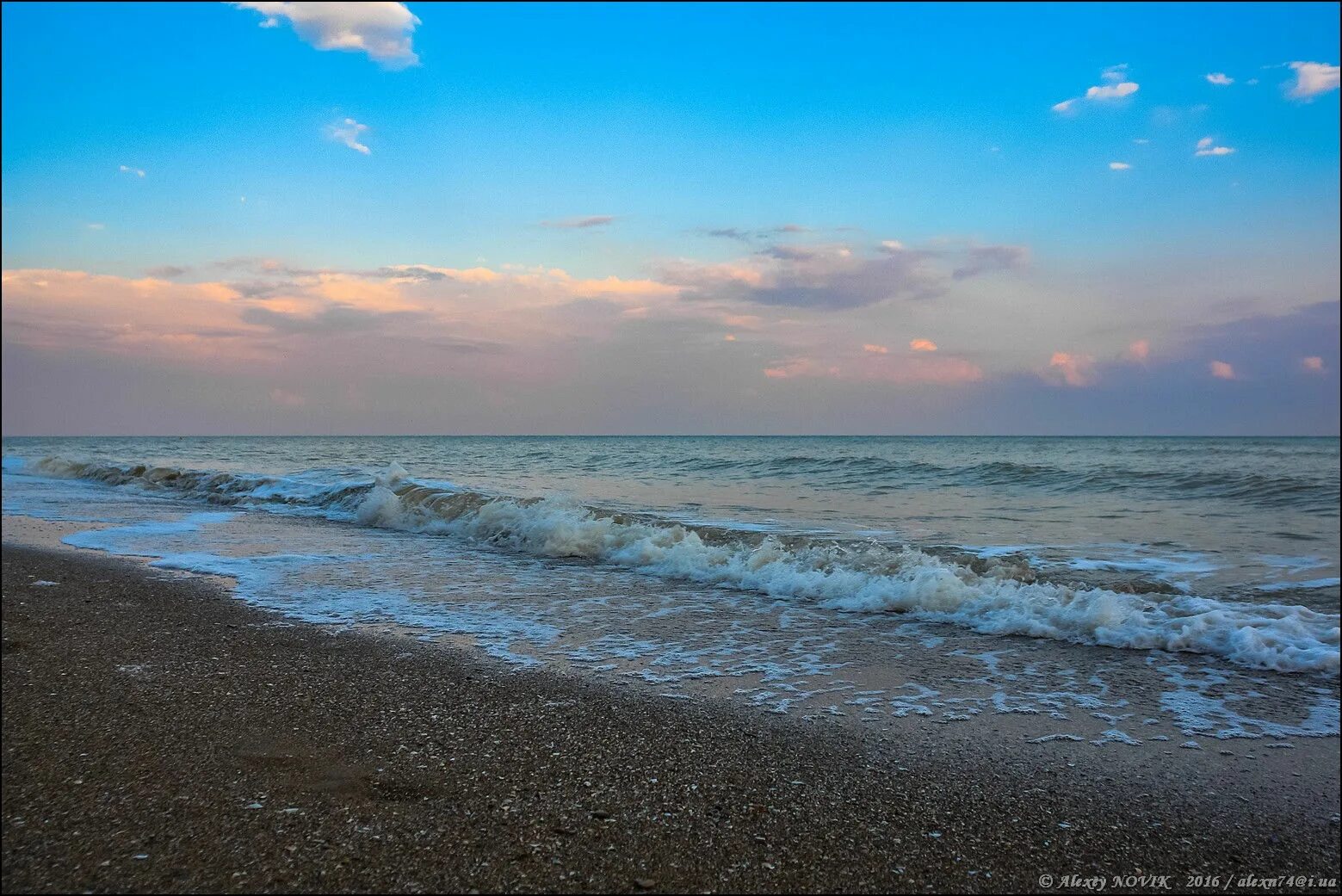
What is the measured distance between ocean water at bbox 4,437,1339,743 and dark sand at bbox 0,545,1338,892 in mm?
705

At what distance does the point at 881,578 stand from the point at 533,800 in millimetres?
5277

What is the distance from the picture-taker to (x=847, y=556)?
873cm

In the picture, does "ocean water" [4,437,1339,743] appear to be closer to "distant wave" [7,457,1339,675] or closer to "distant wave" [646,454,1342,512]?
"distant wave" [7,457,1339,675]

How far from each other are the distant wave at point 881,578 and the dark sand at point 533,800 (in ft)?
7.52

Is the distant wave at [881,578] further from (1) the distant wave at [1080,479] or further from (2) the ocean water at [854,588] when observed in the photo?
(1) the distant wave at [1080,479]

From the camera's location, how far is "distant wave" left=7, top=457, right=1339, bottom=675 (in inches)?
225

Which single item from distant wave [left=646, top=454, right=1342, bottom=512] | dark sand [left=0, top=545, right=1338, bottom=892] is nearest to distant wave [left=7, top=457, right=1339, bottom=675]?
dark sand [left=0, top=545, right=1338, bottom=892]

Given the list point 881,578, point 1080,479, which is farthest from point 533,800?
point 1080,479

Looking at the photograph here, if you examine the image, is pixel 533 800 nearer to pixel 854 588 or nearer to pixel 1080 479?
pixel 854 588

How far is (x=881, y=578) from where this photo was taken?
7559mm

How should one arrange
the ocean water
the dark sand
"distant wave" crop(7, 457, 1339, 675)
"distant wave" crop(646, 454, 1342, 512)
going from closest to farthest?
the dark sand
the ocean water
"distant wave" crop(7, 457, 1339, 675)
"distant wave" crop(646, 454, 1342, 512)

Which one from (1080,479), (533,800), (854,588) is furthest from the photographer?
(1080,479)

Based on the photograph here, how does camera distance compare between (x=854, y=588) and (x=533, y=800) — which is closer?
(x=533, y=800)

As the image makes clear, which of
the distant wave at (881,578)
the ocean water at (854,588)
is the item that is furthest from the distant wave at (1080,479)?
the distant wave at (881,578)
